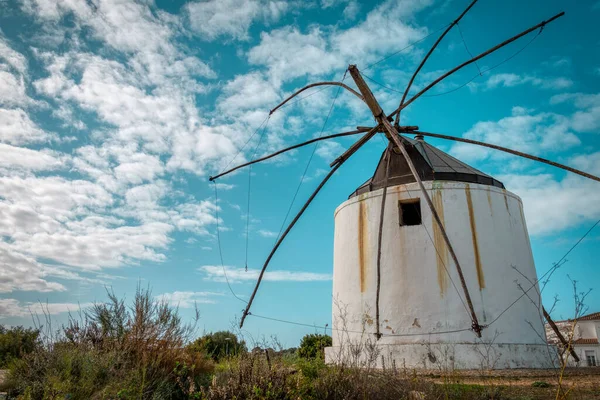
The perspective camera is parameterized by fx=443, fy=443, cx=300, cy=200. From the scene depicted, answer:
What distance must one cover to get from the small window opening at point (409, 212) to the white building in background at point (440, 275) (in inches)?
0.9

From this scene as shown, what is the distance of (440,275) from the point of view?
866cm

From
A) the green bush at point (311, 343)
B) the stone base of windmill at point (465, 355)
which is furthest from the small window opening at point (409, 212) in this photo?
the green bush at point (311, 343)

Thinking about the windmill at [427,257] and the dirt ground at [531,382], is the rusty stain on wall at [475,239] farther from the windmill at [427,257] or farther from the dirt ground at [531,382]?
the dirt ground at [531,382]

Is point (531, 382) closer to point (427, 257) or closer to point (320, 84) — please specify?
point (427, 257)

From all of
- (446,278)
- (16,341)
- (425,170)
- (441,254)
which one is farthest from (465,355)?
(16,341)

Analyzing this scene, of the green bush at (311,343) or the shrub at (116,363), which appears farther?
the green bush at (311,343)

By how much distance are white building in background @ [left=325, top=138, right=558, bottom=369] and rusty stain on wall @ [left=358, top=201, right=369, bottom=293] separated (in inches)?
0.9

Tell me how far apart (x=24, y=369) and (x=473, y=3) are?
350 inches

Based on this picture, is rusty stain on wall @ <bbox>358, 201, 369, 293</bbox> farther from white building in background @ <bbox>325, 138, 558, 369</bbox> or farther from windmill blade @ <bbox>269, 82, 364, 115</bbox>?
windmill blade @ <bbox>269, 82, 364, 115</bbox>

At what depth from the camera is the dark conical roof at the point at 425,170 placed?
9656mm

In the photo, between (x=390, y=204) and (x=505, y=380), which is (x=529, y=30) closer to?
(x=390, y=204)

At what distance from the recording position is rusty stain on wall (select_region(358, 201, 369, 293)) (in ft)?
31.2

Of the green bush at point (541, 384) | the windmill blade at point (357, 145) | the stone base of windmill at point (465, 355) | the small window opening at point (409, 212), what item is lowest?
the green bush at point (541, 384)

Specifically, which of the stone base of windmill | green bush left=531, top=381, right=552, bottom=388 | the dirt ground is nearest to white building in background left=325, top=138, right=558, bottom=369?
the stone base of windmill
